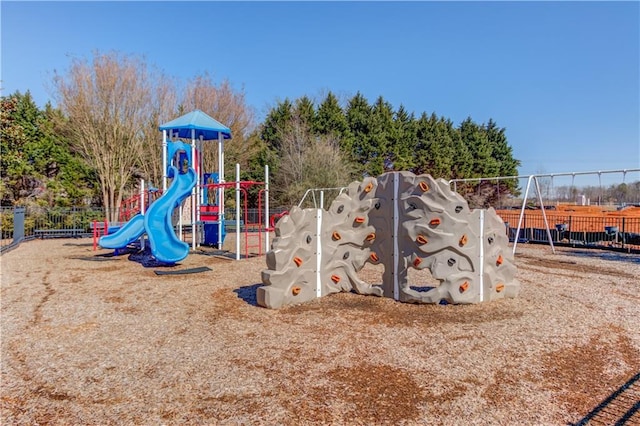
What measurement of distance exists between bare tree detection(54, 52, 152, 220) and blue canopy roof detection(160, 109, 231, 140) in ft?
31.8

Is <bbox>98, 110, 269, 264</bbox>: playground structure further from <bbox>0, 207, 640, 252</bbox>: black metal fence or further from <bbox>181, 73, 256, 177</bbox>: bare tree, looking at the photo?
<bbox>181, 73, 256, 177</bbox>: bare tree

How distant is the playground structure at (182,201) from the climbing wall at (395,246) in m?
4.59

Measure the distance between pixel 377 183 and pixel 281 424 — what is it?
16.2 feet

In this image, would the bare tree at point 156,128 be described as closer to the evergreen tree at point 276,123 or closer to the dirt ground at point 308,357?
the evergreen tree at point 276,123

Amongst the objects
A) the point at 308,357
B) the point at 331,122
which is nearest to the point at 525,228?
the point at 308,357

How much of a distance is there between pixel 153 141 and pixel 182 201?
47.9ft

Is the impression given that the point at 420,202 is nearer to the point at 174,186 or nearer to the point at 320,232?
the point at 320,232

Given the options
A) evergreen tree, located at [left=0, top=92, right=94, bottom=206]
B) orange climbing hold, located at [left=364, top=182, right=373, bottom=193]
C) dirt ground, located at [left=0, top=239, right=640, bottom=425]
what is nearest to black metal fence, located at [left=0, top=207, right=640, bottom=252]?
evergreen tree, located at [left=0, top=92, right=94, bottom=206]

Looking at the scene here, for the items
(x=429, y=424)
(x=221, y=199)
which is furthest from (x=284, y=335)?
(x=221, y=199)

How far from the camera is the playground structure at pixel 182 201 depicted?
34.3 feet

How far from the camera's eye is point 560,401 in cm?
358

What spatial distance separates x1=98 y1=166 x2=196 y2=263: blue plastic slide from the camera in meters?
10.3

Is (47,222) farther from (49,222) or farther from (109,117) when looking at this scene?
(109,117)

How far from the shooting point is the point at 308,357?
4602mm
